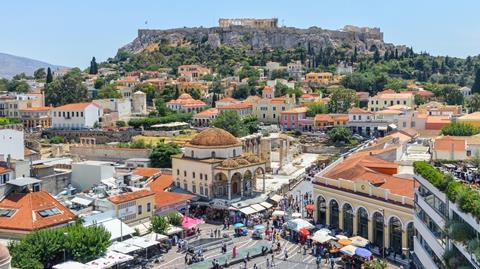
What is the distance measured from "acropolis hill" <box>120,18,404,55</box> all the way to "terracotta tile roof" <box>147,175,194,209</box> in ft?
369

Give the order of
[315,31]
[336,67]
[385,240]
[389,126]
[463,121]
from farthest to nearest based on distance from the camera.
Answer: [315,31] < [336,67] < [389,126] < [463,121] < [385,240]

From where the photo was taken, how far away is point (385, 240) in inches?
1356

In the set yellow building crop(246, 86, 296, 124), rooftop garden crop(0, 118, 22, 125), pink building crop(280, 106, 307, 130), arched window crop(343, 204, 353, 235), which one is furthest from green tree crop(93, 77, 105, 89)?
arched window crop(343, 204, 353, 235)

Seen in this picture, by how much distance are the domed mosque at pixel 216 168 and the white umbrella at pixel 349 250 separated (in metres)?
13.3

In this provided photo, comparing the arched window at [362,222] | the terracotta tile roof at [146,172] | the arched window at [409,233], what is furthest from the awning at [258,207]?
the arched window at [409,233]

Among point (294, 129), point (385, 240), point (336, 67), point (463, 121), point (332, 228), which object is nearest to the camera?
point (385, 240)

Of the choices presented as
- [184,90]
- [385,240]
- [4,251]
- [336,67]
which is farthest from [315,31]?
[4,251]

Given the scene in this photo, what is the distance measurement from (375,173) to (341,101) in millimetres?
59045

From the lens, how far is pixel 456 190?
21.4 meters

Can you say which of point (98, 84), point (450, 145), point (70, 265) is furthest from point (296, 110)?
point (70, 265)

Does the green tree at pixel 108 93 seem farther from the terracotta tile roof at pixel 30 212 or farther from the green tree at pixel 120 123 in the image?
the terracotta tile roof at pixel 30 212

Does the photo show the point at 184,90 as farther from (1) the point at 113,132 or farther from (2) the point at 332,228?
(2) the point at 332,228

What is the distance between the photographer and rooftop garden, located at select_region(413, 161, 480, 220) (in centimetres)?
2017

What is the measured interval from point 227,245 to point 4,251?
17412 millimetres
